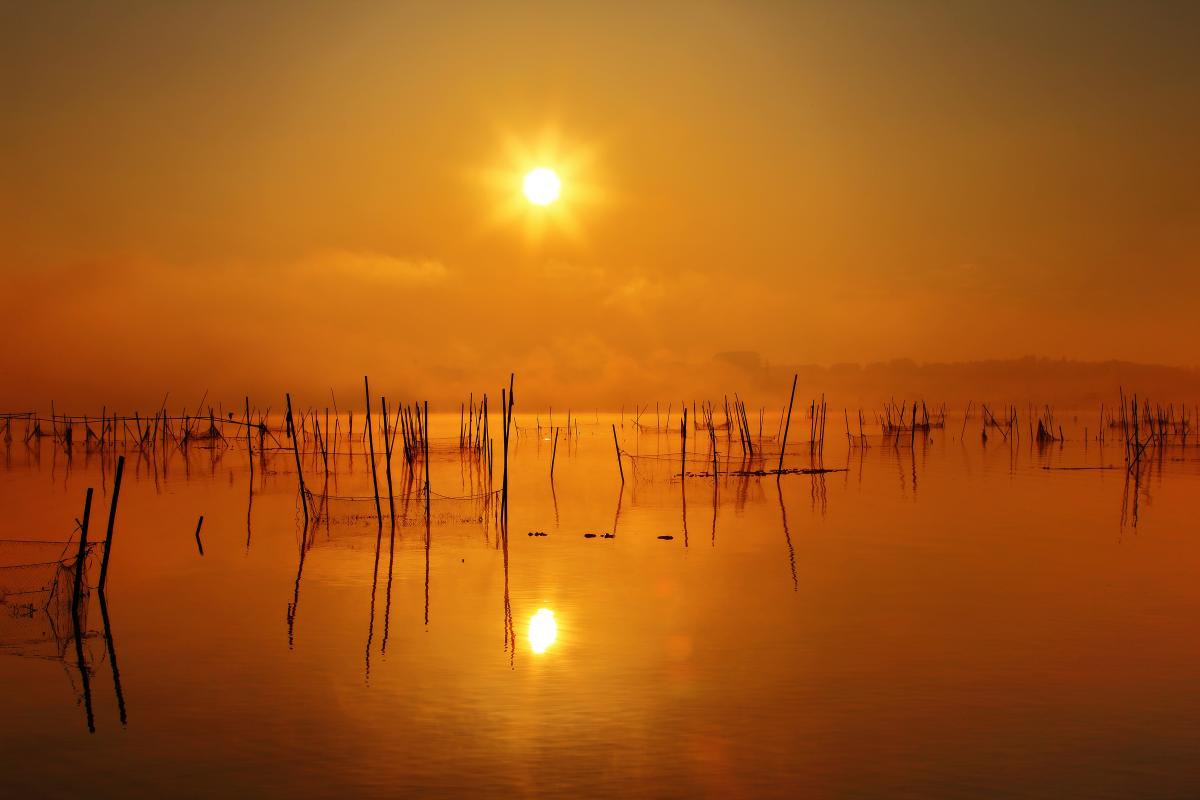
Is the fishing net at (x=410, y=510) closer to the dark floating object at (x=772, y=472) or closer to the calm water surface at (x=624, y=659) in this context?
the calm water surface at (x=624, y=659)

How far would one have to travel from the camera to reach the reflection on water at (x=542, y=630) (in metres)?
9.93

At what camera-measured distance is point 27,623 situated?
10344 mm

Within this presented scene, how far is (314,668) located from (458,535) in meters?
8.00

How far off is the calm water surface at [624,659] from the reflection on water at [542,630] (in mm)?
70

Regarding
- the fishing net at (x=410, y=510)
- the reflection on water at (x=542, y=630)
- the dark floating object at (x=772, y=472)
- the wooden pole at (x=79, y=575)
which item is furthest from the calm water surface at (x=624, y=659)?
the dark floating object at (x=772, y=472)

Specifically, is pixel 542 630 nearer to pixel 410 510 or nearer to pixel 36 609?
pixel 36 609

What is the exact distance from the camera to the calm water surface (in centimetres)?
678

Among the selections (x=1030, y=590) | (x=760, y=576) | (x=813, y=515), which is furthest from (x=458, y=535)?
(x=1030, y=590)

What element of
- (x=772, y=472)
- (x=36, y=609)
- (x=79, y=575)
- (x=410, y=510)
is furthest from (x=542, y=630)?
(x=772, y=472)

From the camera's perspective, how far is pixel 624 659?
30.9 feet

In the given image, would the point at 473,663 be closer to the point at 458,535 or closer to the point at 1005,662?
the point at 1005,662

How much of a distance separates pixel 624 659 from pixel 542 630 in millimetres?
1399

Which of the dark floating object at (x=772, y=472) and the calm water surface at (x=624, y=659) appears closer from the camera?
the calm water surface at (x=624, y=659)

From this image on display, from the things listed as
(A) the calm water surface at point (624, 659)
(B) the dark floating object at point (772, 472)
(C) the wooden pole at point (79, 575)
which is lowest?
(A) the calm water surface at point (624, 659)
